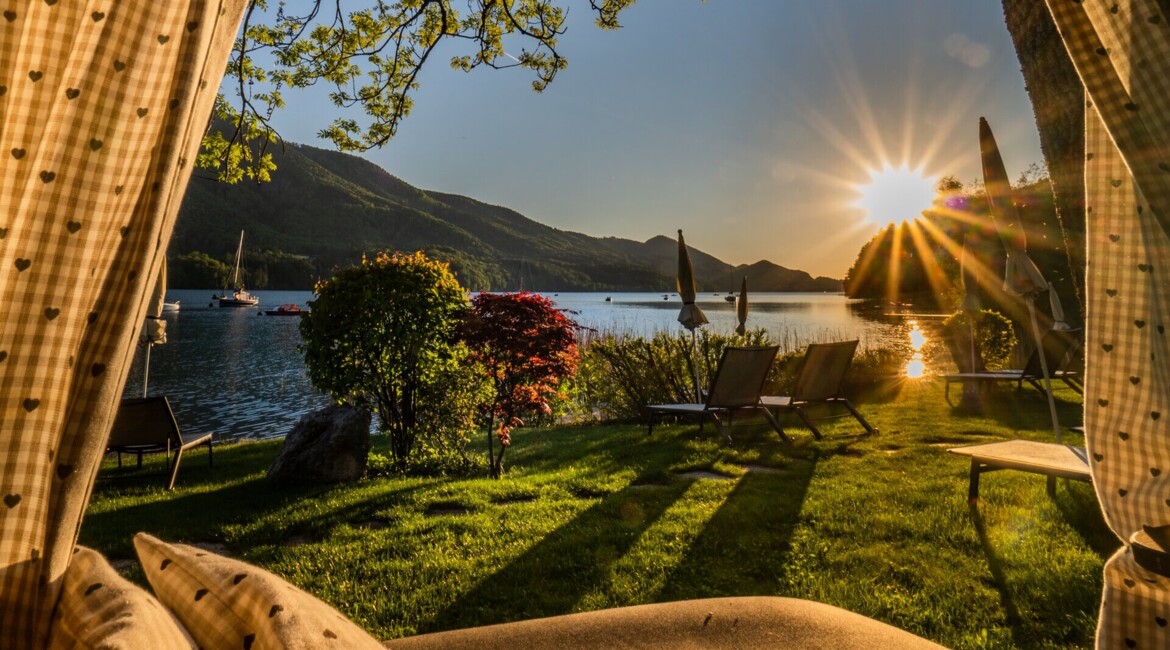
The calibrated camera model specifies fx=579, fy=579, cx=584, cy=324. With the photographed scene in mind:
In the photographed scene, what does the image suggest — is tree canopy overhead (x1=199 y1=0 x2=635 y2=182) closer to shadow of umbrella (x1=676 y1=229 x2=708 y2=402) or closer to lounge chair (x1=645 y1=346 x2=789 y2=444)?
shadow of umbrella (x1=676 y1=229 x2=708 y2=402)

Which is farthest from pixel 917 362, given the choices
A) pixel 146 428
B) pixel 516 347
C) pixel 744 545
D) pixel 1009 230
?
pixel 146 428

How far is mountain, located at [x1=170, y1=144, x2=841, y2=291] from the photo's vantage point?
81.2 metres

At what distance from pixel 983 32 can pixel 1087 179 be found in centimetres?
1114

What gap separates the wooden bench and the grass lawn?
1.20ft

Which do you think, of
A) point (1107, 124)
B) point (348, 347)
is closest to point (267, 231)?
point (348, 347)

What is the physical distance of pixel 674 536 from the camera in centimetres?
368

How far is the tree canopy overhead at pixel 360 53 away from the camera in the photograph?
5.98 m

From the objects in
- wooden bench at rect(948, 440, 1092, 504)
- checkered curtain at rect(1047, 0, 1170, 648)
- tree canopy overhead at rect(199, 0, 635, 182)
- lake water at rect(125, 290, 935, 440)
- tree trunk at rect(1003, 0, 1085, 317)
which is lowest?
lake water at rect(125, 290, 935, 440)

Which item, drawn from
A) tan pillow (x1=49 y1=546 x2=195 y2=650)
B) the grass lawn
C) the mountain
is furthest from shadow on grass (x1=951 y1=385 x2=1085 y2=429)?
the mountain

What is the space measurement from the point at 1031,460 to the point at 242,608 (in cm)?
409

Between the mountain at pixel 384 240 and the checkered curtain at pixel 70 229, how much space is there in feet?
208

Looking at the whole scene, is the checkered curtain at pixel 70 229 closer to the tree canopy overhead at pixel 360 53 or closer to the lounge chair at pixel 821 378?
the tree canopy overhead at pixel 360 53

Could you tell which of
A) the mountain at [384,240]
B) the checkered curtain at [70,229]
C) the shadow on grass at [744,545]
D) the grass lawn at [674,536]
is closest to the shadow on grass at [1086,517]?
the grass lawn at [674,536]

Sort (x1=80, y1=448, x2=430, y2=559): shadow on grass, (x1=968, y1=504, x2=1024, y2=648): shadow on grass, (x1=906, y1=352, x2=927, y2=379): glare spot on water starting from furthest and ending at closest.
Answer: (x1=906, y1=352, x2=927, y2=379): glare spot on water, (x1=80, y1=448, x2=430, y2=559): shadow on grass, (x1=968, y1=504, x2=1024, y2=648): shadow on grass
